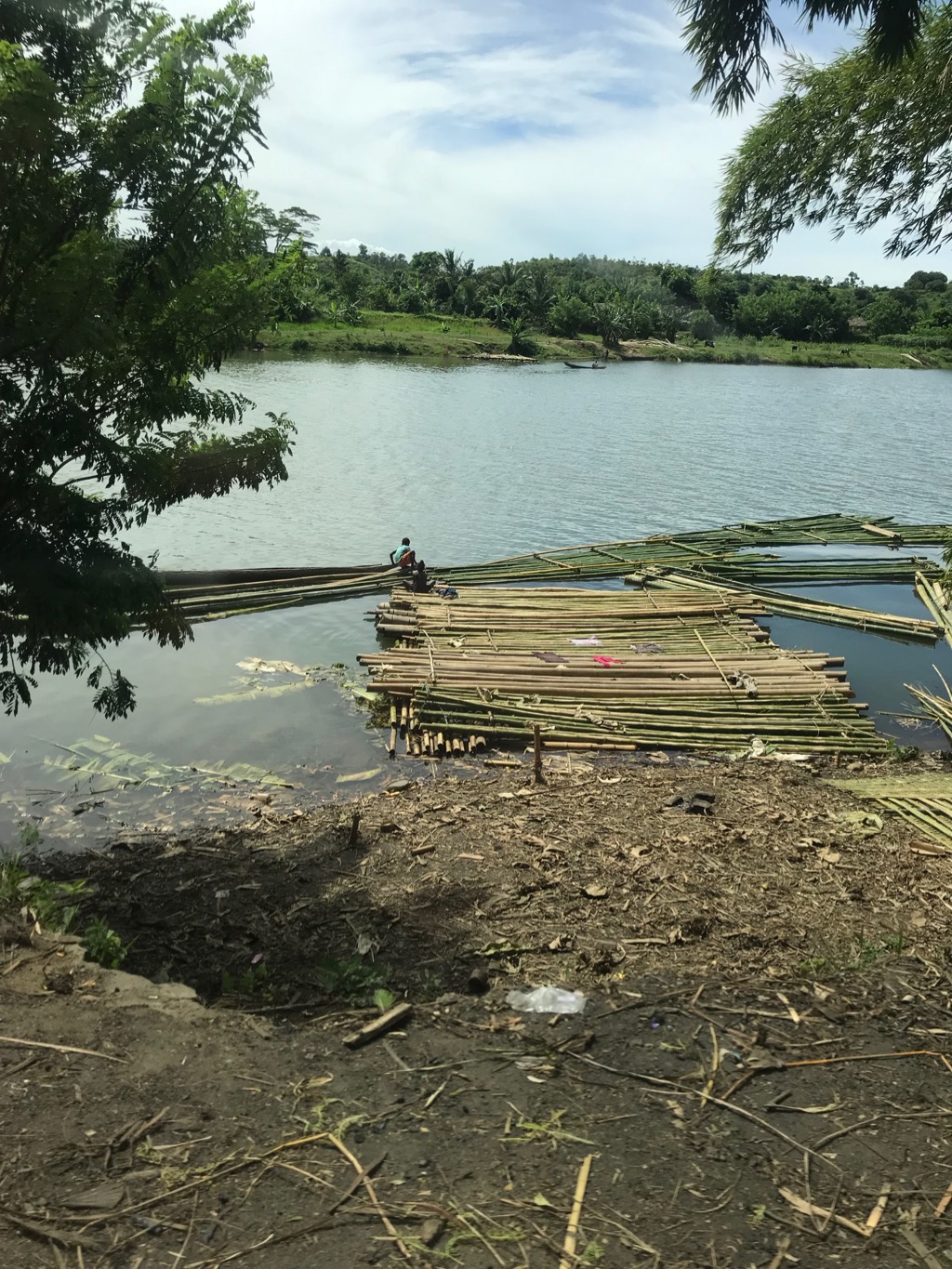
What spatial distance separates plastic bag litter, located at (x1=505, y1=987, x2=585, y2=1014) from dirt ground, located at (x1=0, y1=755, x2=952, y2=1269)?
8cm

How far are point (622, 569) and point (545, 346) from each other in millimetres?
56607

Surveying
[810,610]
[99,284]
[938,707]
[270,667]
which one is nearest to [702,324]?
[810,610]

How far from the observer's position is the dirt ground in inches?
122

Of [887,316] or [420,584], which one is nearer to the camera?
[420,584]

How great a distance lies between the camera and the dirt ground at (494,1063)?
10.2ft

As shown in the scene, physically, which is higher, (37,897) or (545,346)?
(545,346)

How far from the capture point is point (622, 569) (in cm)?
1566

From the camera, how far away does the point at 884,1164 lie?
352 centimetres

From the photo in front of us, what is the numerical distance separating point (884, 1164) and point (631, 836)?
384 cm

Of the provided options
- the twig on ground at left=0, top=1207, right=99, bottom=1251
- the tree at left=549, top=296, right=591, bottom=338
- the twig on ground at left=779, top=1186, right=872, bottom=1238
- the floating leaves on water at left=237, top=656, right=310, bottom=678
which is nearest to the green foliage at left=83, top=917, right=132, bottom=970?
the twig on ground at left=0, top=1207, right=99, bottom=1251

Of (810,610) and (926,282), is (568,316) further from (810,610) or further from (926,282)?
(810,610)

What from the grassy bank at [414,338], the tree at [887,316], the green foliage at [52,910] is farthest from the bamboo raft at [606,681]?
the tree at [887,316]

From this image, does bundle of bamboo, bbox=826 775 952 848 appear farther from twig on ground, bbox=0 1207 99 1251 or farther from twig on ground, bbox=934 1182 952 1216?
twig on ground, bbox=0 1207 99 1251

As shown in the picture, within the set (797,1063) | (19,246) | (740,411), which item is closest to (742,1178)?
(797,1063)
